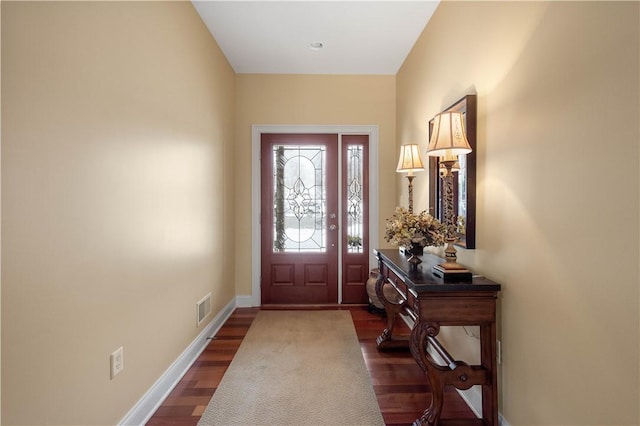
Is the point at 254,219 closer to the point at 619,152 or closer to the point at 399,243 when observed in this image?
the point at 399,243

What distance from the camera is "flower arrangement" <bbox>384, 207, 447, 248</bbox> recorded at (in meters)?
1.98

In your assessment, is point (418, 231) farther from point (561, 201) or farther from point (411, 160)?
point (411, 160)

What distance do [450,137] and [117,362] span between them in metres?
2.09

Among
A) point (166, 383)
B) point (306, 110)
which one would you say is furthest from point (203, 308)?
point (306, 110)

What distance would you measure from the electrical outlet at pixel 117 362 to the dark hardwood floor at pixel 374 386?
0.47 meters

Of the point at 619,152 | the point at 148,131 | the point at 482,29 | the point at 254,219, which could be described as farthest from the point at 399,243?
the point at 254,219

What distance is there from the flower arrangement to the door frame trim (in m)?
1.84

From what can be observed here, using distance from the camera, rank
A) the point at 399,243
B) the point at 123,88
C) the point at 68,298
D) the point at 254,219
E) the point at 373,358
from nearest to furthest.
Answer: the point at 68,298, the point at 123,88, the point at 399,243, the point at 373,358, the point at 254,219

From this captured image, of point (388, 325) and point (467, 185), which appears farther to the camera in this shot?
point (388, 325)

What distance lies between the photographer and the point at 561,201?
4.29 ft

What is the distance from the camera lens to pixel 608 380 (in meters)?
1.11

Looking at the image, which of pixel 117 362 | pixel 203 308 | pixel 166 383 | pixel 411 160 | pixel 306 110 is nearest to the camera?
pixel 117 362

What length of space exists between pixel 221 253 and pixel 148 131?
1769 millimetres

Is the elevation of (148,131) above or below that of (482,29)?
below
